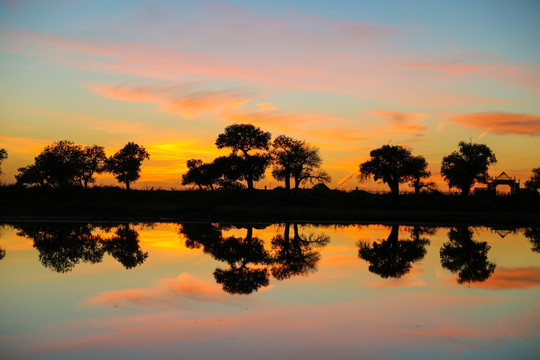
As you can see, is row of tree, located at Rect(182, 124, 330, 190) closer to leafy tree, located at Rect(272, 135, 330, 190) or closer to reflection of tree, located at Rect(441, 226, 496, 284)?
leafy tree, located at Rect(272, 135, 330, 190)

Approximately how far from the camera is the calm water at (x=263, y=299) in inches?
439

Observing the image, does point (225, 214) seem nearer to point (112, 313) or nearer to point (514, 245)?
point (514, 245)

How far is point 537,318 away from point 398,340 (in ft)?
17.8

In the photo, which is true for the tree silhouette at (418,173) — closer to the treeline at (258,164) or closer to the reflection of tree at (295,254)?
the treeline at (258,164)

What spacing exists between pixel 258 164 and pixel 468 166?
44.0 meters

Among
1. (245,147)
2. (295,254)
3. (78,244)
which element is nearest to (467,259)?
(295,254)

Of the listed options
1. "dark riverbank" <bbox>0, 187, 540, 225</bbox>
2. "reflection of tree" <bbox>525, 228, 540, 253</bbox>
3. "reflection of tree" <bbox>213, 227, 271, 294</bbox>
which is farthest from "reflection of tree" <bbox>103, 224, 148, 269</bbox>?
"reflection of tree" <bbox>525, 228, 540, 253</bbox>

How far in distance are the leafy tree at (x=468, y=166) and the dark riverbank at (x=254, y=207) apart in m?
22.1

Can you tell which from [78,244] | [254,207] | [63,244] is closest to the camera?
[63,244]

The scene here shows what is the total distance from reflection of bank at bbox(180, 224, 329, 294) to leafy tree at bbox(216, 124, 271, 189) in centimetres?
4654

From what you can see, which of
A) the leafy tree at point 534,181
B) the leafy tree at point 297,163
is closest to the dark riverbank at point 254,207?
the leafy tree at point 297,163

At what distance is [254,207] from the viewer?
61.1 metres

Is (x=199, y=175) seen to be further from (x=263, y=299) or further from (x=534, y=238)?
(x=263, y=299)

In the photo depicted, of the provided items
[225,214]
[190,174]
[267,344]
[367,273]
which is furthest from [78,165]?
[267,344]
